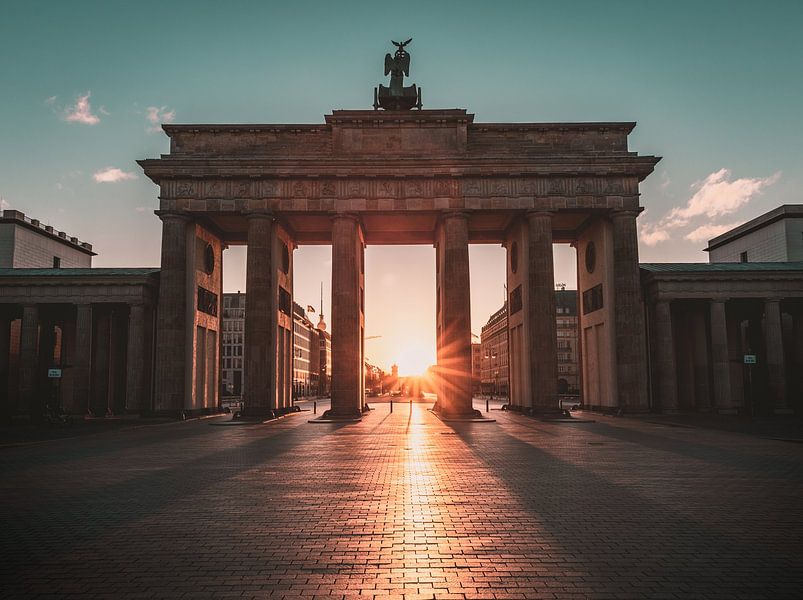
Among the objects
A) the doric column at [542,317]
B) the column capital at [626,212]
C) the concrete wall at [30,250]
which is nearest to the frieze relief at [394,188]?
the column capital at [626,212]

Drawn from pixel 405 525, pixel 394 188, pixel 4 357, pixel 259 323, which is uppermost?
pixel 394 188

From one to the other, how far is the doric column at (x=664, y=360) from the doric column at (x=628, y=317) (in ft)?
4.76

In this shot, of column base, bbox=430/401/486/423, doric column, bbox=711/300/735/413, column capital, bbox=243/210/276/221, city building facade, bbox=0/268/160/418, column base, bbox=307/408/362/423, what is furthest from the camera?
doric column, bbox=711/300/735/413

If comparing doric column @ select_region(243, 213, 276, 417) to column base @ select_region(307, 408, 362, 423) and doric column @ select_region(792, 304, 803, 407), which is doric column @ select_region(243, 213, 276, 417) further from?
doric column @ select_region(792, 304, 803, 407)

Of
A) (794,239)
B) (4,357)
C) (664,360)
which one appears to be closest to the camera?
(664,360)

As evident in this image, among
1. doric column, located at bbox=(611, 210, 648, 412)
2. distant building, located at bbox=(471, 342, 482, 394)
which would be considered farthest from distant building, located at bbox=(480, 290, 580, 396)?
doric column, located at bbox=(611, 210, 648, 412)

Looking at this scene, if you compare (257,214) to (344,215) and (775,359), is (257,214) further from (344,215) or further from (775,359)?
(775,359)

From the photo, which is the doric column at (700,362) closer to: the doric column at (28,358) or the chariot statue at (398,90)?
the chariot statue at (398,90)

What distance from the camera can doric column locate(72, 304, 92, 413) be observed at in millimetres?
44781

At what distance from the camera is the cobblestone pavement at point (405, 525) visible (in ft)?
24.5

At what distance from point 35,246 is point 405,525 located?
67805mm

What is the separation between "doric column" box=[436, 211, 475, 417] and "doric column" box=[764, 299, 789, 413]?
68.1 ft

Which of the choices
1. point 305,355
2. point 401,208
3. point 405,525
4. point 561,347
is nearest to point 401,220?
point 401,208

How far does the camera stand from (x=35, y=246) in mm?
66562
